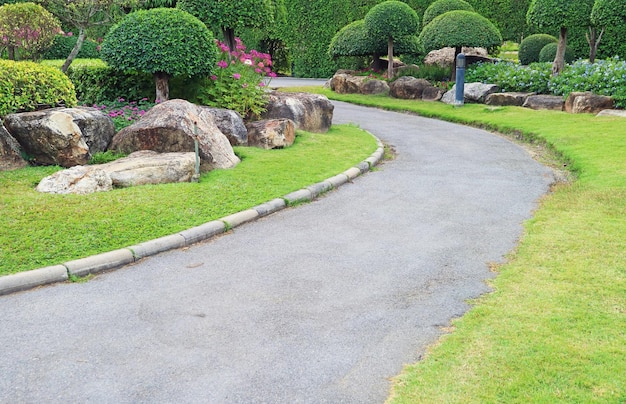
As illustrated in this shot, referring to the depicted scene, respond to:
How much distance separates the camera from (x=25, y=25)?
35.7 feet

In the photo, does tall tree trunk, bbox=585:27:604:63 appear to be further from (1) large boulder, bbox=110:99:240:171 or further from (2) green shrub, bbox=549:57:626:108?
(1) large boulder, bbox=110:99:240:171

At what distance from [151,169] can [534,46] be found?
19140mm

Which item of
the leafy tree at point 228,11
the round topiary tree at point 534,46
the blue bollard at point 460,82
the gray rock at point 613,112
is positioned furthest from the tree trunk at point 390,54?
the gray rock at point 613,112

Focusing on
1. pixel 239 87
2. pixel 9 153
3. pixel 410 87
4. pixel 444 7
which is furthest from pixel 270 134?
Result: pixel 444 7

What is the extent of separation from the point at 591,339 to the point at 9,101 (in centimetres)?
779

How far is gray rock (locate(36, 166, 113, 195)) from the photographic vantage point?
6945mm

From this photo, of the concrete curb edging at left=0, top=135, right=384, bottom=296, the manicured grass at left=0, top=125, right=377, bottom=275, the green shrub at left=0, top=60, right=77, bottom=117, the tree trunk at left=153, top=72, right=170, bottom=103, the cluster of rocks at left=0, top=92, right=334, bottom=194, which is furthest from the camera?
the tree trunk at left=153, top=72, right=170, bottom=103

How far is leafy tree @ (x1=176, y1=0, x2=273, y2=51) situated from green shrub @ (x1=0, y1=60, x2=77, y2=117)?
4324 mm

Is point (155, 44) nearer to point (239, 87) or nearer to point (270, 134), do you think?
point (239, 87)

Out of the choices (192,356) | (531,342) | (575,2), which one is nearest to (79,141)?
(192,356)

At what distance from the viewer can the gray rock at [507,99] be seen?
1612cm

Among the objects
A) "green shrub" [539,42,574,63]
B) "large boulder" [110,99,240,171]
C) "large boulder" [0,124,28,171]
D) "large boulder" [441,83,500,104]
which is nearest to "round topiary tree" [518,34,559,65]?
"green shrub" [539,42,574,63]

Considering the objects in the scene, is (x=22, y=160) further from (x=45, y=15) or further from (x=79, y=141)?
(x=45, y=15)

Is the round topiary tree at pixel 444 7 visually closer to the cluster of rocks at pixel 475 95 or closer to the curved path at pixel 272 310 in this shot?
the cluster of rocks at pixel 475 95
